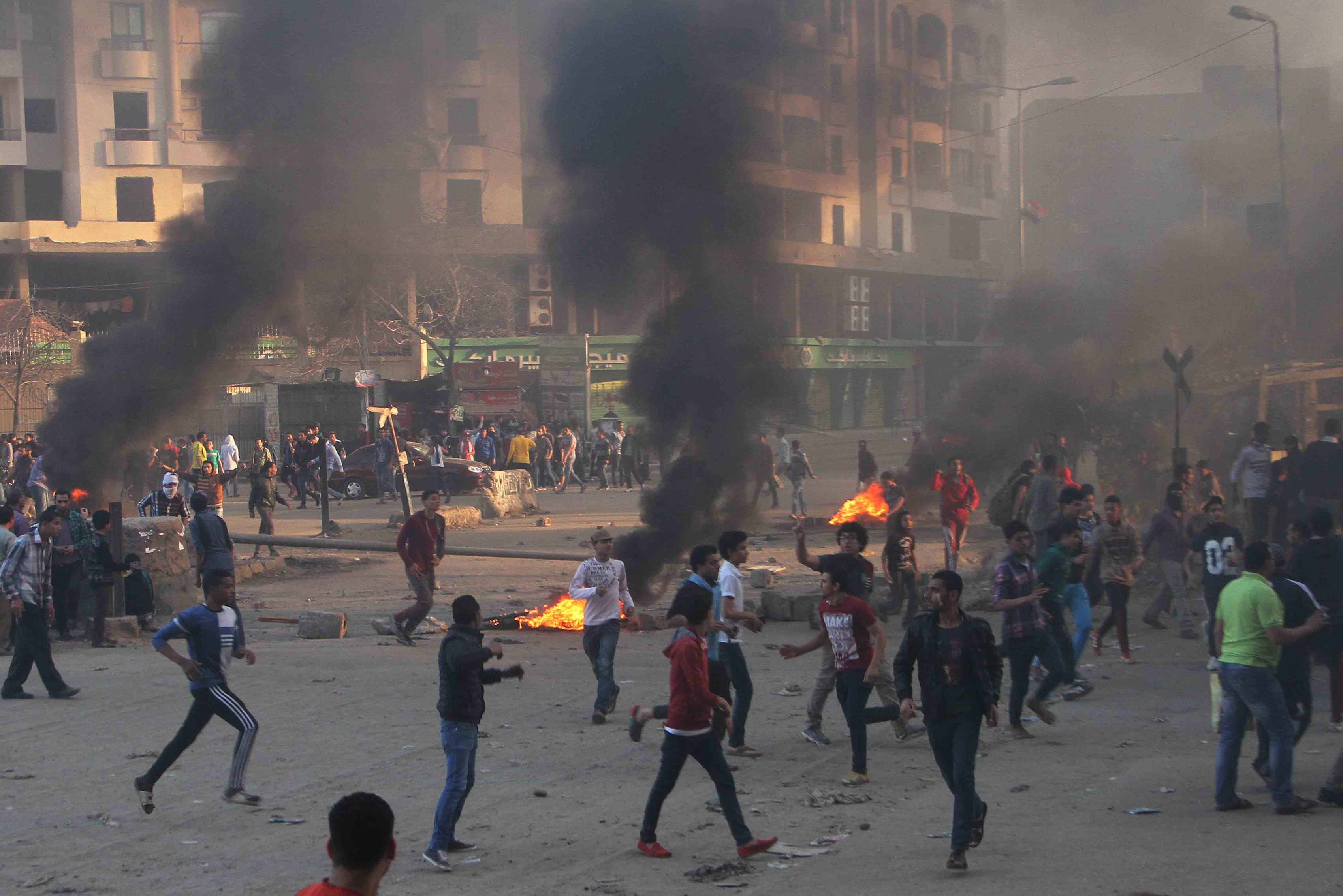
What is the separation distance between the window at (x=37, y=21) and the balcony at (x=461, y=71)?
Answer: 26.6 meters

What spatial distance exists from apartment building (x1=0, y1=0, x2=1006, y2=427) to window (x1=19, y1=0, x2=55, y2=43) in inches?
2.5

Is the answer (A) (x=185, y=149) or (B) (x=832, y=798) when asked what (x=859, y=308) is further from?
(B) (x=832, y=798)

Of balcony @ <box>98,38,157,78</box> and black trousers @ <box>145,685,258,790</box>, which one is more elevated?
balcony @ <box>98,38,157,78</box>

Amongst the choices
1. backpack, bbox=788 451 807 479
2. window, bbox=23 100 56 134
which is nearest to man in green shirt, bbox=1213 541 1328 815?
backpack, bbox=788 451 807 479

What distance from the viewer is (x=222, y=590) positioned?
639 cm

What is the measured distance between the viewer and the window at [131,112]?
132 ft

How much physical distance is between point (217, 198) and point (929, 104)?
1340 cm

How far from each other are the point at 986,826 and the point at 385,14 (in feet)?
54.7

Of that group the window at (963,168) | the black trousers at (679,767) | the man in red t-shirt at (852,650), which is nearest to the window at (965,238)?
the window at (963,168)

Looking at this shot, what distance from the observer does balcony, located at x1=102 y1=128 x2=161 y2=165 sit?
4003 cm

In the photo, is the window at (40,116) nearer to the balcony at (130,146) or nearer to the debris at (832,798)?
the balcony at (130,146)

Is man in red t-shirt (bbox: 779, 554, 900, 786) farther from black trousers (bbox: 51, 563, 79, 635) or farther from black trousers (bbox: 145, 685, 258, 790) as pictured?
black trousers (bbox: 51, 563, 79, 635)

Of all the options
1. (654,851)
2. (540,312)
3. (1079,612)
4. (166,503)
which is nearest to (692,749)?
(654,851)

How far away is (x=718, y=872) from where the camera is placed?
17.4 feet
